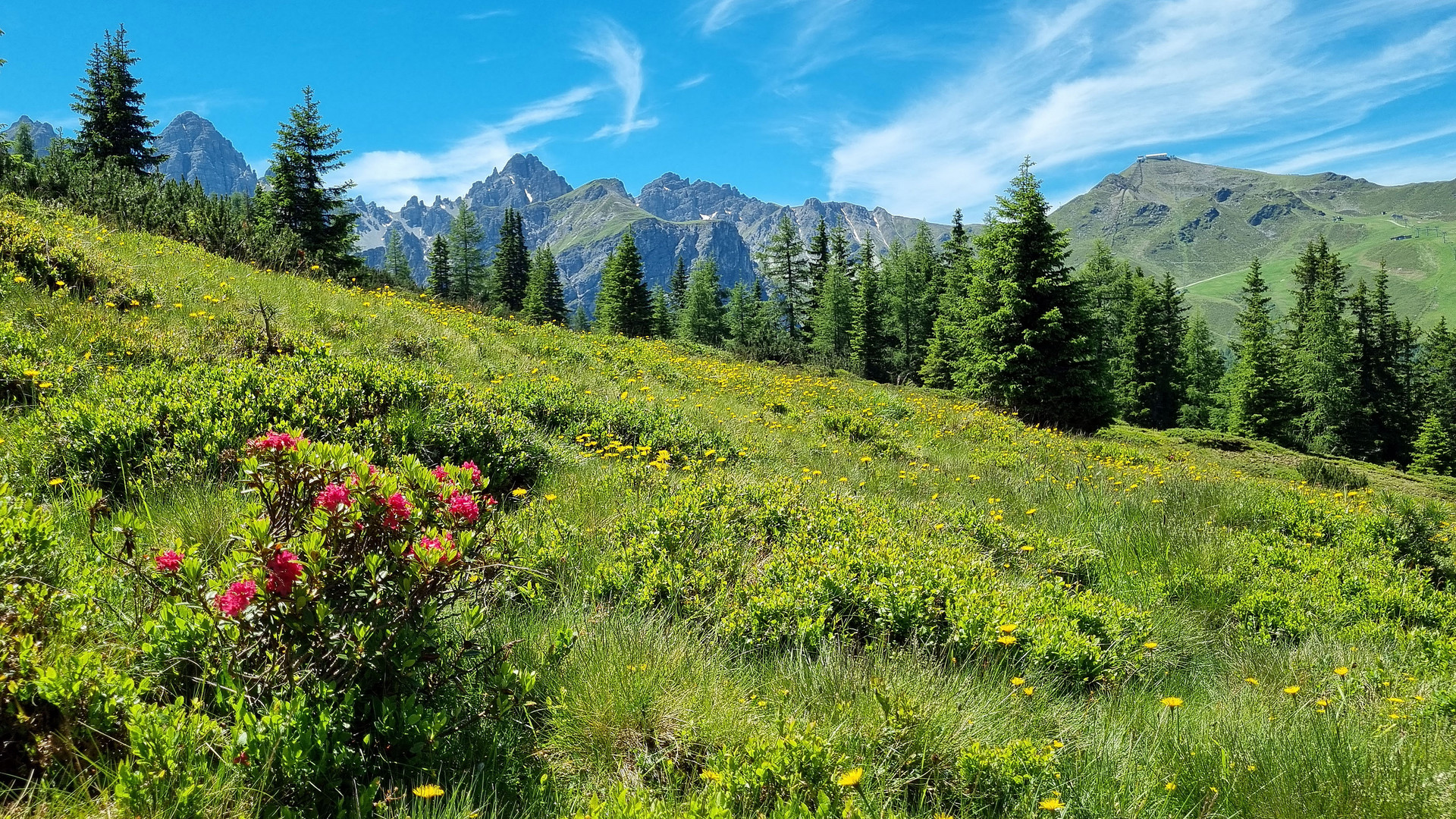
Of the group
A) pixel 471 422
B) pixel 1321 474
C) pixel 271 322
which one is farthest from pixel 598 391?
pixel 1321 474

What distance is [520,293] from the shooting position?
5894cm

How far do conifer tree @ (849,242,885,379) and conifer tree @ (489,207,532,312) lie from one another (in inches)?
1219

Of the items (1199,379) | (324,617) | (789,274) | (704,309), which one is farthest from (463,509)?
(1199,379)

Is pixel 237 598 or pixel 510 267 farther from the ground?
pixel 510 267

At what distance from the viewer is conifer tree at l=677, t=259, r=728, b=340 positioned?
57219 millimetres

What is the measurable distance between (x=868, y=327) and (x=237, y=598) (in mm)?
48391

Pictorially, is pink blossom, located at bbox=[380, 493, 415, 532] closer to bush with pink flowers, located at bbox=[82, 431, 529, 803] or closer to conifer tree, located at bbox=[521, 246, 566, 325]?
bush with pink flowers, located at bbox=[82, 431, 529, 803]

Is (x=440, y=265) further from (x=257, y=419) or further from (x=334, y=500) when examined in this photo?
(x=334, y=500)

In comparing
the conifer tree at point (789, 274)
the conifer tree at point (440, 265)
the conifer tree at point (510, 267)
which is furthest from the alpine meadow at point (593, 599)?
the conifer tree at point (440, 265)

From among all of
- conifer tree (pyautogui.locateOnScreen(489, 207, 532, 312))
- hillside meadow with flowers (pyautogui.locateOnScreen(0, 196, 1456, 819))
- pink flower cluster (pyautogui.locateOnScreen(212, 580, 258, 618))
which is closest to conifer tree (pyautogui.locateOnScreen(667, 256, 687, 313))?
conifer tree (pyautogui.locateOnScreen(489, 207, 532, 312))

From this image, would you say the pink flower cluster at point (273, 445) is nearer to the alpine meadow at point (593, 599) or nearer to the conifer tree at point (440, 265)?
the alpine meadow at point (593, 599)

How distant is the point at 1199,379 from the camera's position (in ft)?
170

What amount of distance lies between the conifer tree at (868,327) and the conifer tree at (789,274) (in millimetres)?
5866

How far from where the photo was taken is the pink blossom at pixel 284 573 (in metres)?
1.66
